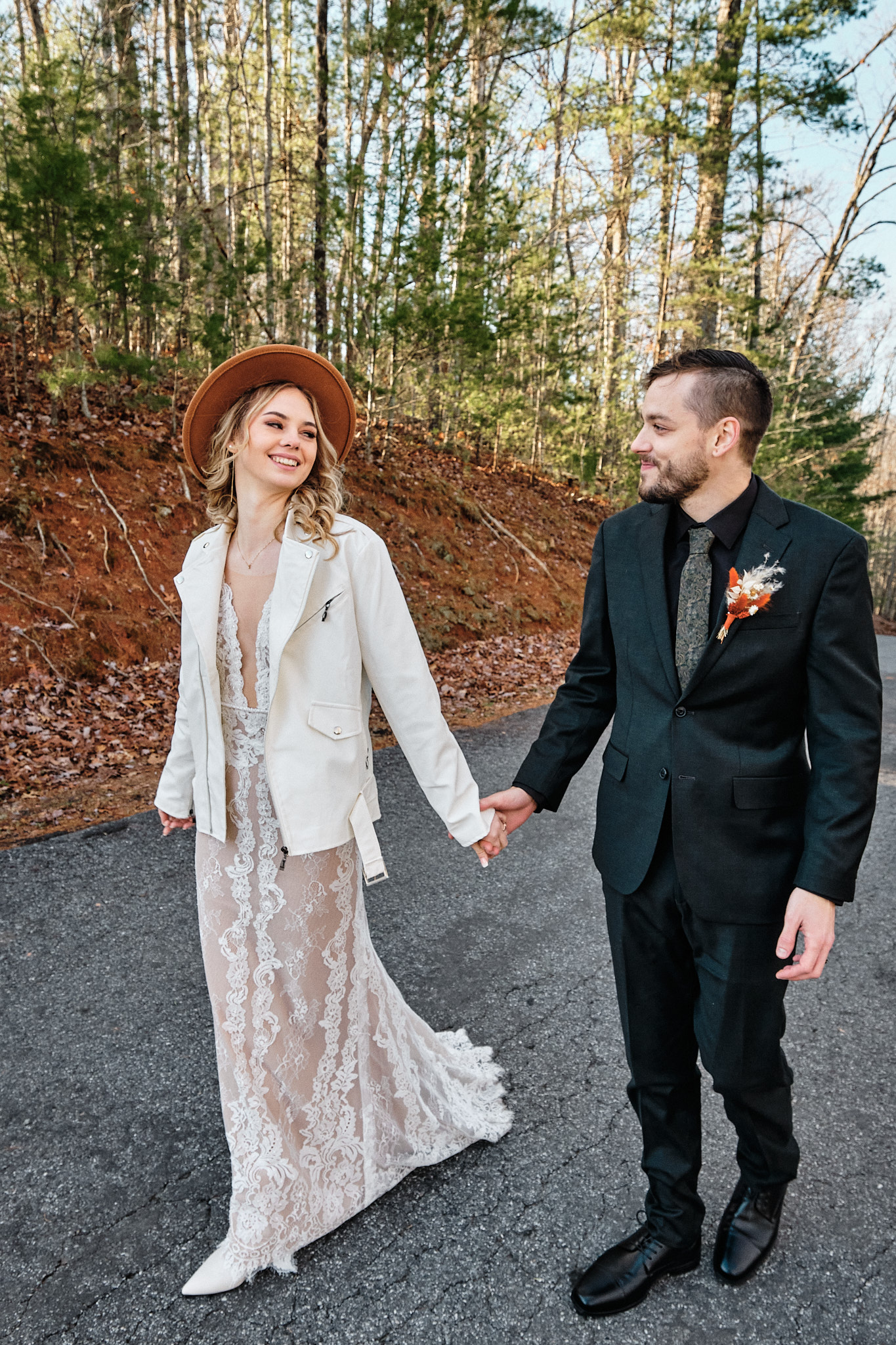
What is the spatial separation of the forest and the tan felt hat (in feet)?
25.5

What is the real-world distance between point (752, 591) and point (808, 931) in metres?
0.81

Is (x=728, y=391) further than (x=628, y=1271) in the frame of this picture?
No

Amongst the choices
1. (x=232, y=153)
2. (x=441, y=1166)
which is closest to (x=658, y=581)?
(x=441, y=1166)

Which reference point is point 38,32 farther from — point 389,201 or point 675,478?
point 675,478

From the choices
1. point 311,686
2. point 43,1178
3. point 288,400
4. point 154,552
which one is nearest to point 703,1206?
point 311,686

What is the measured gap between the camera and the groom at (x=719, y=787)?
1.85 metres

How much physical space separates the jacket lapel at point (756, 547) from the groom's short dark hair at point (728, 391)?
16cm

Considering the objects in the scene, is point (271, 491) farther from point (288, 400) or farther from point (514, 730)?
point (514, 730)

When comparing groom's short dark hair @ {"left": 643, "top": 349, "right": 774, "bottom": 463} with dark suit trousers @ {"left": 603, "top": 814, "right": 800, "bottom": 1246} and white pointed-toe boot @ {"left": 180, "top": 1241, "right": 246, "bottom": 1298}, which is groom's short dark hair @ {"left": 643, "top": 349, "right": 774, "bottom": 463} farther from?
white pointed-toe boot @ {"left": 180, "top": 1241, "right": 246, "bottom": 1298}

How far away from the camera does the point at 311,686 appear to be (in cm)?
206

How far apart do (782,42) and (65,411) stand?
13.5m

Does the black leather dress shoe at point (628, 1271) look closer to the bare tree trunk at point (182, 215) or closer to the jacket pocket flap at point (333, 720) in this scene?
the jacket pocket flap at point (333, 720)

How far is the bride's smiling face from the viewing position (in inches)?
83.6

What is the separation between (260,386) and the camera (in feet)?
7.43
